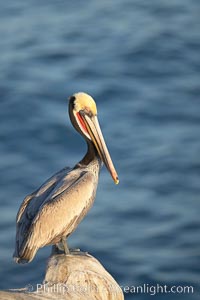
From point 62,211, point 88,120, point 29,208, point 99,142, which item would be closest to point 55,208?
point 62,211

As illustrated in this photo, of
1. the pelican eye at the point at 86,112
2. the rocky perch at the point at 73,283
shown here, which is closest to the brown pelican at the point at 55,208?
the rocky perch at the point at 73,283

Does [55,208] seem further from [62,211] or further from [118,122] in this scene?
[118,122]

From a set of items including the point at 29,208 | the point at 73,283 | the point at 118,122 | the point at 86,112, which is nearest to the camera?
the point at 73,283

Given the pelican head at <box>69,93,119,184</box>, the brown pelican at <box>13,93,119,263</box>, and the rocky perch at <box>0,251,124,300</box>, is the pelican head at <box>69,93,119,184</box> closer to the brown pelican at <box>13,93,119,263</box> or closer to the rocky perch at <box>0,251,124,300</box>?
the brown pelican at <box>13,93,119,263</box>

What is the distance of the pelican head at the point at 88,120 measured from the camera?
12.1m

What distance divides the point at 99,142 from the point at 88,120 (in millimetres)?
279

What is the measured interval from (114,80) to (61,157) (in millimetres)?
3178

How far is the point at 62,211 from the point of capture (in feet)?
37.6

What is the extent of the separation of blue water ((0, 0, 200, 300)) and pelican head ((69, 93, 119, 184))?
455 cm

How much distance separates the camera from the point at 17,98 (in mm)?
21078

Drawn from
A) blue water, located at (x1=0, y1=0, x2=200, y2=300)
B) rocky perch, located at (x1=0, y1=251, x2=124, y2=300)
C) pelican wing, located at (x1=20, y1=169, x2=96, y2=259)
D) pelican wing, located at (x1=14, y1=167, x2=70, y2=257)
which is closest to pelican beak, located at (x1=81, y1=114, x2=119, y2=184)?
pelican wing, located at (x1=20, y1=169, x2=96, y2=259)

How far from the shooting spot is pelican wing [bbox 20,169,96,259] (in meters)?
11.2

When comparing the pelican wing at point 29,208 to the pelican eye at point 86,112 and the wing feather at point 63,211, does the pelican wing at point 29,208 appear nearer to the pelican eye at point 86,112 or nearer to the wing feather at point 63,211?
the wing feather at point 63,211

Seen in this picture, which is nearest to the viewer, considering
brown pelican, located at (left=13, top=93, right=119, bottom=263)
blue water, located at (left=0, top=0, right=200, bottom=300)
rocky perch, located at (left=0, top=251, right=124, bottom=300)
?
rocky perch, located at (left=0, top=251, right=124, bottom=300)
